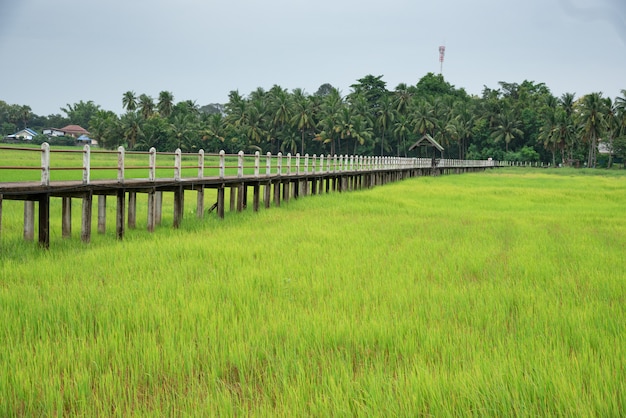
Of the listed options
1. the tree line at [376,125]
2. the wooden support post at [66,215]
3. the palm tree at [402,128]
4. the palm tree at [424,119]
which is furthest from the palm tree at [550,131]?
the wooden support post at [66,215]

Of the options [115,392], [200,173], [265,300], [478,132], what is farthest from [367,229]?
[478,132]

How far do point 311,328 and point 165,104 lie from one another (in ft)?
347

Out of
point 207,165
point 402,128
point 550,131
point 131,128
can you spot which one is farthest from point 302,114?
point 207,165

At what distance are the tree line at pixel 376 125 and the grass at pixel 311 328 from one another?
71.9m

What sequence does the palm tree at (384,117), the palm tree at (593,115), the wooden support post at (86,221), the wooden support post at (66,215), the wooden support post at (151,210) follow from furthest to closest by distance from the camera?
the palm tree at (384,117) → the palm tree at (593,115) → the wooden support post at (151,210) → the wooden support post at (66,215) → the wooden support post at (86,221)

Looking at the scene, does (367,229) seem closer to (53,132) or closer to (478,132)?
(478,132)

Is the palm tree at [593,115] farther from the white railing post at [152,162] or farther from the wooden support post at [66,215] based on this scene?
the wooden support post at [66,215]

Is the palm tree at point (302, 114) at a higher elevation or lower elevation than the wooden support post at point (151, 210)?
higher

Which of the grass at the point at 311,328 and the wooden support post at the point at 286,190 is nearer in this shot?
the grass at the point at 311,328

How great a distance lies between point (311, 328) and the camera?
20.4ft

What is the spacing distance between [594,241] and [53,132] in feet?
487

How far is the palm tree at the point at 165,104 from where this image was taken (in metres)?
107

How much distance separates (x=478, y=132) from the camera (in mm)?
103312

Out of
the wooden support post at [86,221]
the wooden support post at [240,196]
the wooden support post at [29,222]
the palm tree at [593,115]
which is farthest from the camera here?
the palm tree at [593,115]
